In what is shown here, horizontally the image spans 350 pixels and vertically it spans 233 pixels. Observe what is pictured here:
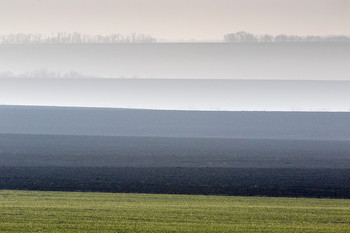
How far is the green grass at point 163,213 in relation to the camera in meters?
23.2

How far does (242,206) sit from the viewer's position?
2814cm

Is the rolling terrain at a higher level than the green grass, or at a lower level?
higher

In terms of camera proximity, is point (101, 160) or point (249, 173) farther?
point (101, 160)

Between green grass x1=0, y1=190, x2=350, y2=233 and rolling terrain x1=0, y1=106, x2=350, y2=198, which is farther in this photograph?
rolling terrain x1=0, y1=106, x2=350, y2=198

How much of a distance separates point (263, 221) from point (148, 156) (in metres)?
28.0

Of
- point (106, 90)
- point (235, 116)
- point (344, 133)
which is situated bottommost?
point (344, 133)

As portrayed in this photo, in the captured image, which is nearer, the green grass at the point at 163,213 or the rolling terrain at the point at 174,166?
the green grass at the point at 163,213

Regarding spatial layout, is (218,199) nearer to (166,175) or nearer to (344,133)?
(166,175)

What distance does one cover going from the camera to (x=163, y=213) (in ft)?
84.9

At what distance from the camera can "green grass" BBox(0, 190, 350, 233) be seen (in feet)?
76.1

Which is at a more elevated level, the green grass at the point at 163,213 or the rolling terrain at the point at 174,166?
the rolling terrain at the point at 174,166

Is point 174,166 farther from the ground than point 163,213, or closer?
farther from the ground

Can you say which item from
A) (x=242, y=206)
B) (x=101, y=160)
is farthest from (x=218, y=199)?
(x=101, y=160)

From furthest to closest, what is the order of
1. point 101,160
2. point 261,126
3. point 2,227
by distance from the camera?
point 261,126, point 101,160, point 2,227
